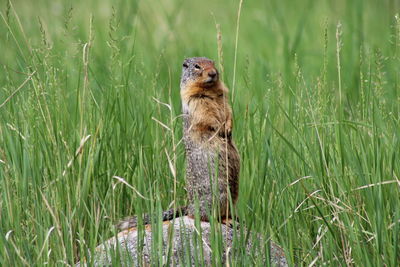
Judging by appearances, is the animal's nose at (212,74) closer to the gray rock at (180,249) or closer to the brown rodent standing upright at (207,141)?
the brown rodent standing upright at (207,141)

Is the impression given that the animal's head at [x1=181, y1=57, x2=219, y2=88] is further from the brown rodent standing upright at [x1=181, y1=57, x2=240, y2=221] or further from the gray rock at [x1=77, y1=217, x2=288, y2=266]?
the gray rock at [x1=77, y1=217, x2=288, y2=266]

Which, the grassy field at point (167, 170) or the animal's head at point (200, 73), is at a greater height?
the animal's head at point (200, 73)

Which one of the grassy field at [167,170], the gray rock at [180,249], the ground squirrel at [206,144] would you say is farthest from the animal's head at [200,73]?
the gray rock at [180,249]

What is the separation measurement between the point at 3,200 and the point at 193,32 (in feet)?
19.3

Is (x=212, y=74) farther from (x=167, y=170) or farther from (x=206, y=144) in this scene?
(x=167, y=170)

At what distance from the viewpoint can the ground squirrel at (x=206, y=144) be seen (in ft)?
14.7

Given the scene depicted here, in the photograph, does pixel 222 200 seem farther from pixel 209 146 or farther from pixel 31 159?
pixel 31 159

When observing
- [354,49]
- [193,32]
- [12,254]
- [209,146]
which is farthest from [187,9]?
[12,254]

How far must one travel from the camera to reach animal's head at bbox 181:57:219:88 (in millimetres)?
4746

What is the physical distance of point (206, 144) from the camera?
4.48m

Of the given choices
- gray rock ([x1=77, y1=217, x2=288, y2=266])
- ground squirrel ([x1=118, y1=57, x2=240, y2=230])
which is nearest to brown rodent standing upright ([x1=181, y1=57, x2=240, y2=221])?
ground squirrel ([x1=118, y1=57, x2=240, y2=230])

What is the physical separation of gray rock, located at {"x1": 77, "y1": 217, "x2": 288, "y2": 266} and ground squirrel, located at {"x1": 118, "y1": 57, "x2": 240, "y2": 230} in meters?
0.24

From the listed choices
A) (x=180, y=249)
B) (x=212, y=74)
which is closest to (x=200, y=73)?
(x=212, y=74)

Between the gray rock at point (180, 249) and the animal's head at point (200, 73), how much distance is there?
2.76ft
